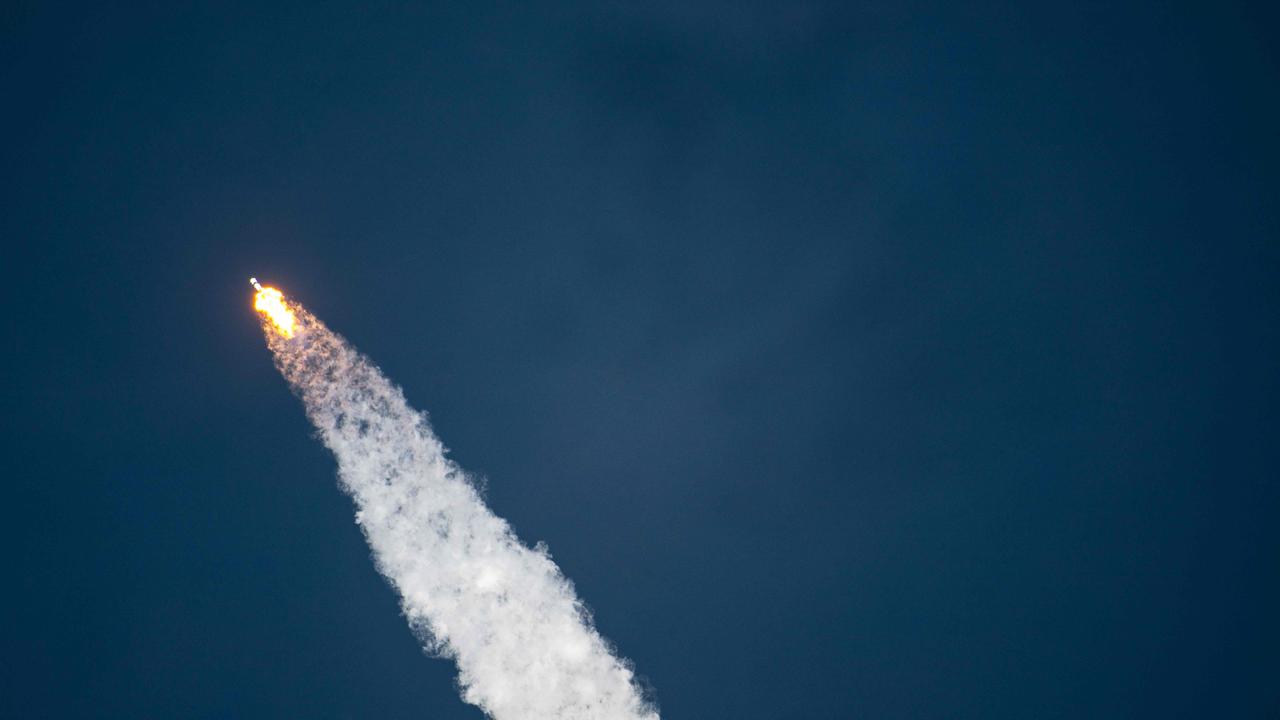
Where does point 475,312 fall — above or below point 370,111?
below

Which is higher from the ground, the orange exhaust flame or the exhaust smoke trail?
the orange exhaust flame

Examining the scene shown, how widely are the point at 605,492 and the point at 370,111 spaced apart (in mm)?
5813

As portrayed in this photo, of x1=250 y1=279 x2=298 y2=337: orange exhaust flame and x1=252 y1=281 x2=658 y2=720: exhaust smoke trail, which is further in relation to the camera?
x1=250 y1=279 x2=298 y2=337: orange exhaust flame

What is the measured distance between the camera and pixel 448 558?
8.80 metres

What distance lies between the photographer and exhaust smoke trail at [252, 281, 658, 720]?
8.64 metres

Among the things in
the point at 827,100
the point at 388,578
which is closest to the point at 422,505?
the point at 388,578

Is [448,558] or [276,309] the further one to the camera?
[276,309]

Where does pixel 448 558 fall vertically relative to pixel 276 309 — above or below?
below

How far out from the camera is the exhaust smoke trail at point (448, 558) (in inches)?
340

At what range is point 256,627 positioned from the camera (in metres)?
8.97

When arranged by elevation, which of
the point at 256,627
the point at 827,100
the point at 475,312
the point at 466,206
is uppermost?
the point at 827,100

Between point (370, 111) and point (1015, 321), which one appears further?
point (370, 111)

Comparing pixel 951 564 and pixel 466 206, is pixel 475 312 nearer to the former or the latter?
pixel 466 206

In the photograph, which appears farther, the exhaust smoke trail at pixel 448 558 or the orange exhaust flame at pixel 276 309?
the orange exhaust flame at pixel 276 309
